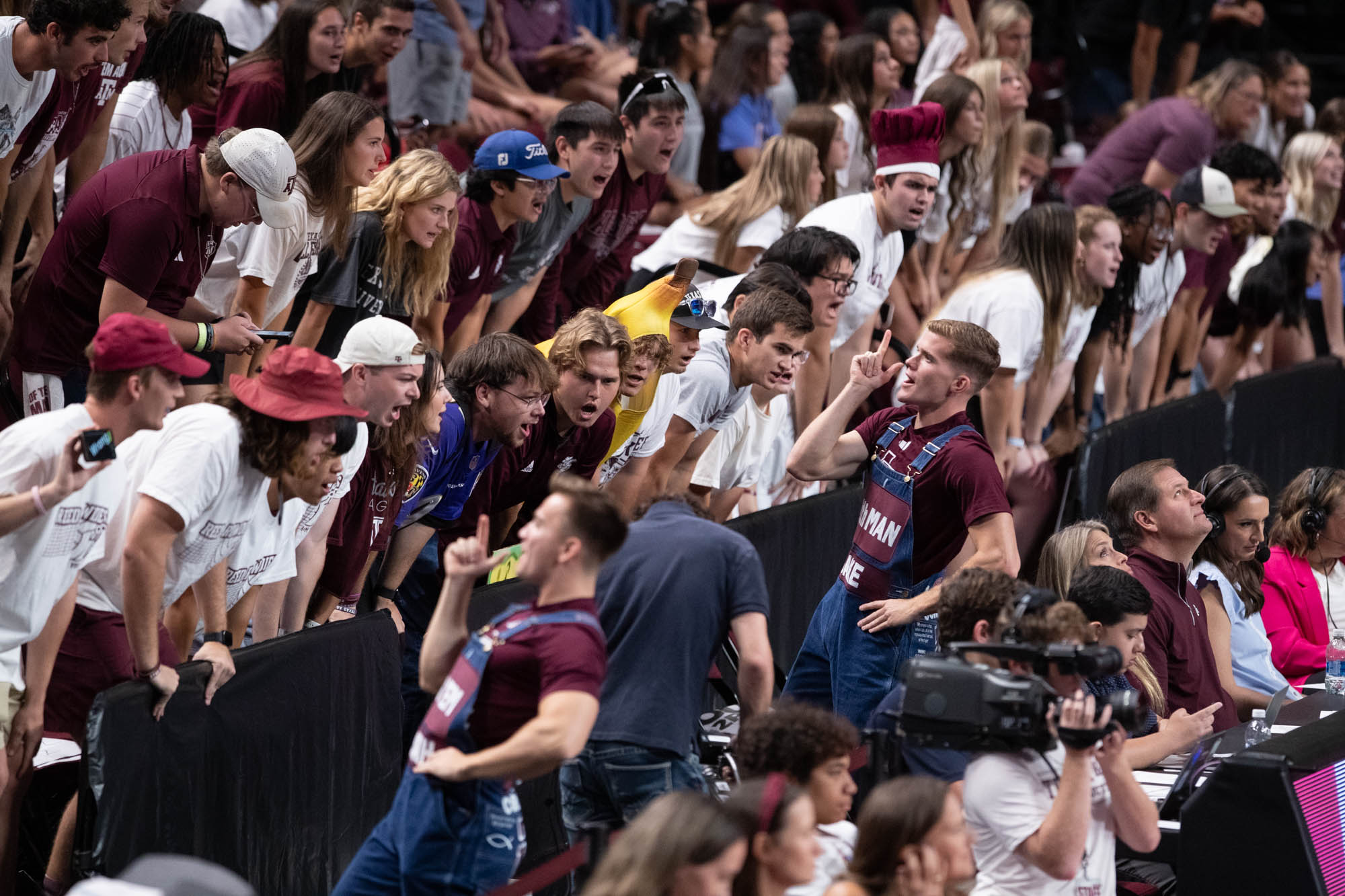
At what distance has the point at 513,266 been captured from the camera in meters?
6.79

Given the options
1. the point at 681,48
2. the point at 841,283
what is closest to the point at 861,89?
the point at 681,48

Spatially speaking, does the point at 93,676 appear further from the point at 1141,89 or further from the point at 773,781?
the point at 1141,89

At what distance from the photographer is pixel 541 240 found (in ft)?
22.3

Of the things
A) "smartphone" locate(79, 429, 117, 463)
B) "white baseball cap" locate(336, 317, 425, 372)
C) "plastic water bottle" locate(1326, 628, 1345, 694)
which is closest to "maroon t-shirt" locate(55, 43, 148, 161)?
"white baseball cap" locate(336, 317, 425, 372)

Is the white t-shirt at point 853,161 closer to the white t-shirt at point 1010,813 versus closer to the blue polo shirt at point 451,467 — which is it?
the blue polo shirt at point 451,467

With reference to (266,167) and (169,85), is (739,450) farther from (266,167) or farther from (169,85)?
(169,85)

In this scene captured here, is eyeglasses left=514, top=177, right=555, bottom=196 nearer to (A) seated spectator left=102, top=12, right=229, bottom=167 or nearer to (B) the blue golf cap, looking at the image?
(B) the blue golf cap

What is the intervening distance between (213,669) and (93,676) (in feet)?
1.01

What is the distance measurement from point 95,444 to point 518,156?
9.19 feet

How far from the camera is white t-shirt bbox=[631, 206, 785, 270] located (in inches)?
302

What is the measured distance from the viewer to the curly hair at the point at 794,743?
3.74 metres

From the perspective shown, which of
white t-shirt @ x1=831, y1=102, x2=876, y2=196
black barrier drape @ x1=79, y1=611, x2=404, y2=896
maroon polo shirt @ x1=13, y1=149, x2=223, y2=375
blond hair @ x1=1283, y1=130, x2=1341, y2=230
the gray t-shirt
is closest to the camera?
black barrier drape @ x1=79, y1=611, x2=404, y2=896

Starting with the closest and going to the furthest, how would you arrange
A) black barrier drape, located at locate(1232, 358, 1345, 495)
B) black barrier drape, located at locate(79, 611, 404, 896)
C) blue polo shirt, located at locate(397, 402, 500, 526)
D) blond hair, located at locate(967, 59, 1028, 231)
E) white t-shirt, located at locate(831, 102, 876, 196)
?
1. black barrier drape, located at locate(79, 611, 404, 896)
2. blue polo shirt, located at locate(397, 402, 500, 526)
3. blond hair, located at locate(967, 59, 1028, 231)
4. white t-shirt, located at locate(831, 102, 876, 196)
5. black barrier drape, located at locate(1232, 358, 1345, 495)

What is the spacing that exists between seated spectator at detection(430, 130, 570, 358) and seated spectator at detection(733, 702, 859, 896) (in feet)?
9.31
